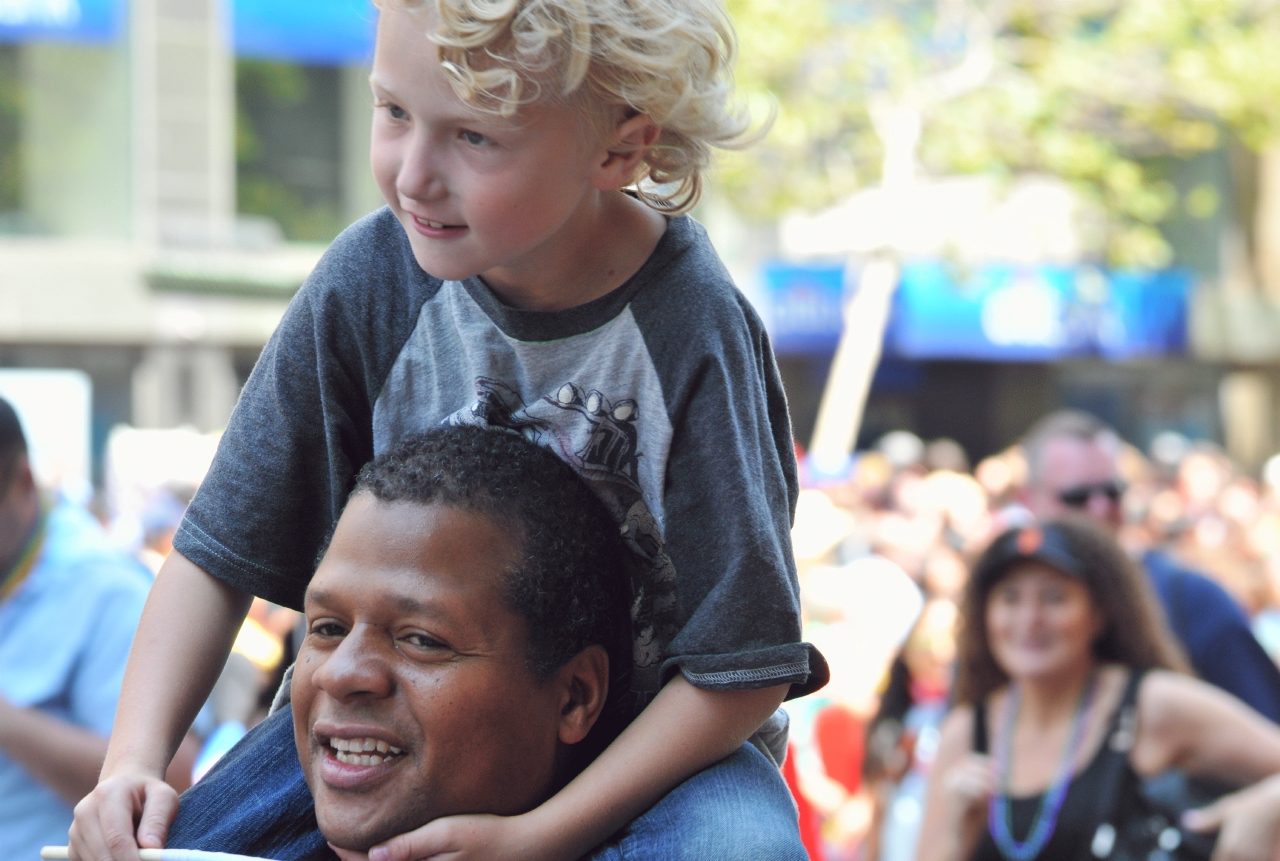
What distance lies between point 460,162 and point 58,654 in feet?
7.43

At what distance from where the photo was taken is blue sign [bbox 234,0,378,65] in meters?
16.4

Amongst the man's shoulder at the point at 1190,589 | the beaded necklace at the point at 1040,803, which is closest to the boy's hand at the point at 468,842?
the beaded necklace at the point at 1040,803

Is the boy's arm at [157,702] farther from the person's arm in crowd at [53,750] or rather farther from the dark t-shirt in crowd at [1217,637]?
the dark t-shirt in crowd at [1217,637]

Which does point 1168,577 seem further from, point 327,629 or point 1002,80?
point 1002,80

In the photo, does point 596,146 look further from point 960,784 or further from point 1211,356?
point 1211,356

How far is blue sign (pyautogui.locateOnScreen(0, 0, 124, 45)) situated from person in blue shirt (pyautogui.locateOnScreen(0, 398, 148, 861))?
43.3 ft

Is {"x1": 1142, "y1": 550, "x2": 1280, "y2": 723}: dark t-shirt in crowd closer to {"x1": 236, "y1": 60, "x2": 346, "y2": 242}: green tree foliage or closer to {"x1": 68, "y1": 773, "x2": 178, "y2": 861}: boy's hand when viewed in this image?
{"x1": 68, "y1": 773, "x2": 178, "y2": 861}: boy's hand

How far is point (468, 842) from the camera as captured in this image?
1600 millimetres

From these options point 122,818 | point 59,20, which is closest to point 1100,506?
point 122,818

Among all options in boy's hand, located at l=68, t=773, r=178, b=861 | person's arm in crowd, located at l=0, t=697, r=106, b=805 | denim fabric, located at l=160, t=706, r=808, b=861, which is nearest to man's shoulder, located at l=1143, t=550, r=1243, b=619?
person's arm in crowd, located at l=0, t=697, r=106, b=805

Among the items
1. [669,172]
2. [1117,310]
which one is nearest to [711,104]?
[669,172]

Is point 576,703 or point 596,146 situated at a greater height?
point 596,146

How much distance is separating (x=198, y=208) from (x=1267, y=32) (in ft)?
36.1

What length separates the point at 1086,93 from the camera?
14430mm
